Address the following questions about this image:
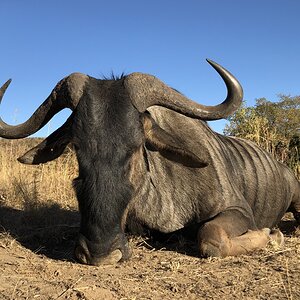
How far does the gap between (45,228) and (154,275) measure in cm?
249

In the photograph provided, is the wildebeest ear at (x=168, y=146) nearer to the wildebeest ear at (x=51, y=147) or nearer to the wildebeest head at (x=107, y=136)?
the wildebeest head at (x=107, y=136)

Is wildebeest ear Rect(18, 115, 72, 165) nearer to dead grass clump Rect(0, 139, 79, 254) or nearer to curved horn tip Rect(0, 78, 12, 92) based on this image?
curved horn tip Rect(0, 78, 12, 92)

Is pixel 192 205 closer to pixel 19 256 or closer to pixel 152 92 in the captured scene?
pixel 152 92

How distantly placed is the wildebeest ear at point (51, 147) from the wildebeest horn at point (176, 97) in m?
0.67

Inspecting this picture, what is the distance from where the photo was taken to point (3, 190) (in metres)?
8.54

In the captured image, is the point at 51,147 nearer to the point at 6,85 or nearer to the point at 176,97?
the point at 6,85

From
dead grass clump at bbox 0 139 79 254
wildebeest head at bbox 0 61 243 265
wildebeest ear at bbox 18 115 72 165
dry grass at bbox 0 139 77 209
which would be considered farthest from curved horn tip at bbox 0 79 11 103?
dry grass at bbox 0 139 77 209

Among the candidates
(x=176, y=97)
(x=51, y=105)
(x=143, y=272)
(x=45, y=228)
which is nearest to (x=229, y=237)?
(x=143, y=272)

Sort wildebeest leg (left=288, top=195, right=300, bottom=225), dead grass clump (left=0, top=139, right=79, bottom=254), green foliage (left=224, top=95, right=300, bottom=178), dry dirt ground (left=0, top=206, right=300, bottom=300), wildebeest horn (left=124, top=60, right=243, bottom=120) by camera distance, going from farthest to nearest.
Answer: green foliage (left=224, top=95, right=300, bottom=178) < wildebeest leg (left=288, top=195, right=300, bottom=225) < dead grass clump (left=0, top=139, right=79, bottom=254) < wildebeest horn (left=124, top=60, right=243, bottom=120) < dry dirt ground (left=0, top=206, right=300, bottom=300)

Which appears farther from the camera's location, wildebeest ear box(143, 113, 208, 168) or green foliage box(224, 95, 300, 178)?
green foliage box(224, 95, 300, 178)

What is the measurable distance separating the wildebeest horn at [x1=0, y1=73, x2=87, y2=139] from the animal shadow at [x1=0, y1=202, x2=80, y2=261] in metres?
1.19

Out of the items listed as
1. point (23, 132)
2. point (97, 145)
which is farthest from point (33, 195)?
point (97, 145)

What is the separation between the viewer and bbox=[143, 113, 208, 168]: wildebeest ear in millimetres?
4492

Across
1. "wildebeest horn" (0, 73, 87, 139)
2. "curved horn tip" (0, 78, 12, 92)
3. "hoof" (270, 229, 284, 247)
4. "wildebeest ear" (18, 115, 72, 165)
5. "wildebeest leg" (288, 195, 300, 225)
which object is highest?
"curved horn tip" (0, 78, 12, 92)
